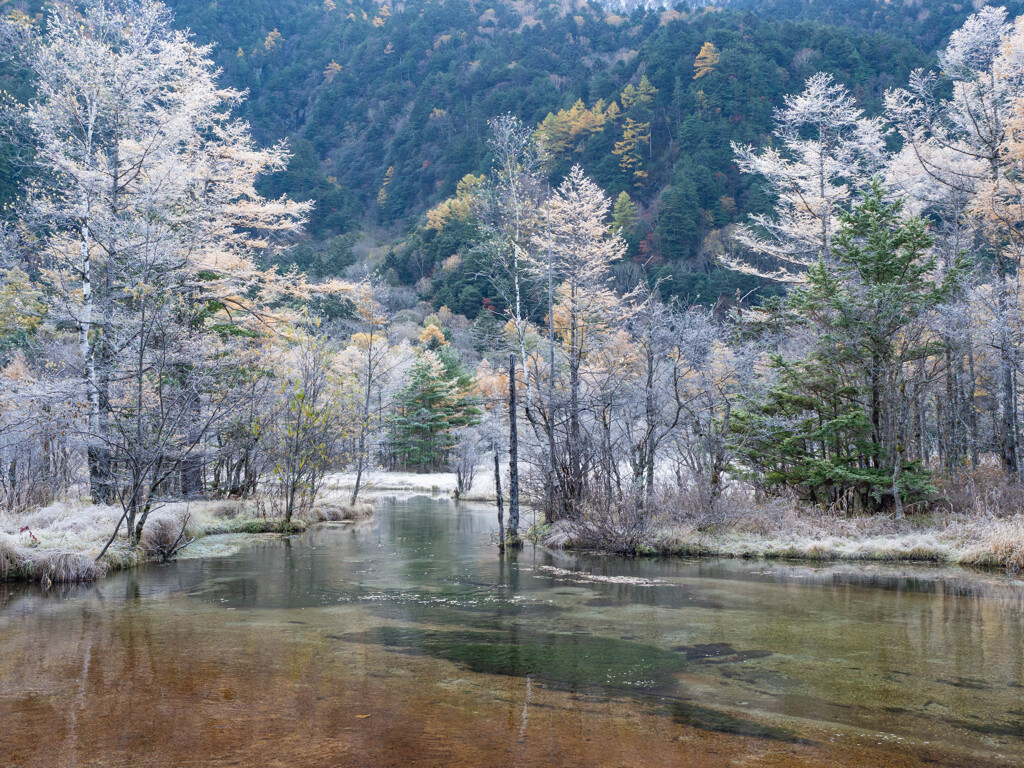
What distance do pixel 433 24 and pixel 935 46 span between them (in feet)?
228

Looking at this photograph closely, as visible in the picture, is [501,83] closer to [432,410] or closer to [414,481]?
[432,410]

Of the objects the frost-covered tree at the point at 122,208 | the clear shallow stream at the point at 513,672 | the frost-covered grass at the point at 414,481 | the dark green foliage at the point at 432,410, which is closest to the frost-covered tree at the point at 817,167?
the clear shallow stream at the point at 513,672

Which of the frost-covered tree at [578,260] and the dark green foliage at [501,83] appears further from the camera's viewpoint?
the dark green foliage at [501,83]

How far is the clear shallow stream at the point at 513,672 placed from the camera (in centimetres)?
419

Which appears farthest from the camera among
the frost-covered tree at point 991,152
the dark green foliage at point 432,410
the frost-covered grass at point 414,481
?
the dark green foliage at point 432,410

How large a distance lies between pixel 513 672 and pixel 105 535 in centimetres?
883

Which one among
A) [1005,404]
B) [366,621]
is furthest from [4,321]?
[1005,404]

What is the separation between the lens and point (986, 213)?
17.0 meters

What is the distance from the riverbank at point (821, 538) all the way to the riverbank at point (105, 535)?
7211 millimetres

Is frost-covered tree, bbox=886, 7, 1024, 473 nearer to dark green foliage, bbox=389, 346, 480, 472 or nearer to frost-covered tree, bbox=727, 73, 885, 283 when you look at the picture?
frost-covered tree, bbox=727, 73, 885, 283

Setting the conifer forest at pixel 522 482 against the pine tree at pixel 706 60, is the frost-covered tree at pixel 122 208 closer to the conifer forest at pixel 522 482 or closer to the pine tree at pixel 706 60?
the conifer forest at pixel 522 482

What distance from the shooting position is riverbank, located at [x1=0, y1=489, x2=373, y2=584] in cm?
986

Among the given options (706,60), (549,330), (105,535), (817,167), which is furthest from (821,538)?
(706,60)

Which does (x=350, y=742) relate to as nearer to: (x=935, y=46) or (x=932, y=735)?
(x=932, y=735)
